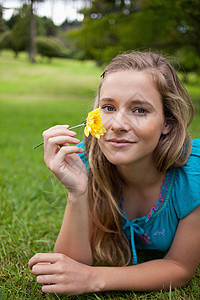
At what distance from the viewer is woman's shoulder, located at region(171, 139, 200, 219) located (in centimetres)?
169

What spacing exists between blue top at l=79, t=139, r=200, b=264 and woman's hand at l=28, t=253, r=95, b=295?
43 centimetres

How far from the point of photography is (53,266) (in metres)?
1.54

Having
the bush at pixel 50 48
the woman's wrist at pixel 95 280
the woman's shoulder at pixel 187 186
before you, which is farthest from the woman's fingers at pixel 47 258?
the bush at pixel 50 48

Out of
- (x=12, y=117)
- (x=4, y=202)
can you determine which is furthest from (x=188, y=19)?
(x=4, y=202)

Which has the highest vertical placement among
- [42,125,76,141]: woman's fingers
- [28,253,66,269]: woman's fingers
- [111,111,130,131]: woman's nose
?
[111,111,130,131]: woman's nose

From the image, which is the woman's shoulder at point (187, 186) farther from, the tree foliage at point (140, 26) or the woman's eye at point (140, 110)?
the tree foliage at point (140, 26)

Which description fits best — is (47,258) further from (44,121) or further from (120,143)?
(44,121)

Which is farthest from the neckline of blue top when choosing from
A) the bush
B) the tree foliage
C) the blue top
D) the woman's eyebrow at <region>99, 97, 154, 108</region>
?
the bush

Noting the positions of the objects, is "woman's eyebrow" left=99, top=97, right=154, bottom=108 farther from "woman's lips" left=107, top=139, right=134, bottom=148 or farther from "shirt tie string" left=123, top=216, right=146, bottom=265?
"shirt tie string" left=123, top=216, right=146, bottom=265

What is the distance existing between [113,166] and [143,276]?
0.62m

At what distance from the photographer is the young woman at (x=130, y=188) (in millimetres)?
1550

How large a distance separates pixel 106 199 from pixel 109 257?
1.10 ft

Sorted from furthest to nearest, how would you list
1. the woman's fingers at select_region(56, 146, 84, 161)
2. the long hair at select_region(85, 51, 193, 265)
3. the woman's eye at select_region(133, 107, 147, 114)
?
the long hair at select_region(85, 51, 193, 265)
the woman's eye at select_region(133, 107, 147, 114)
the woman's fingers at select_region(56, 146, 84, 161)

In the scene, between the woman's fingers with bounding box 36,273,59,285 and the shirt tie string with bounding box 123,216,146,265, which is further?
the shirt tie string with bounding box 123,216,146,265
